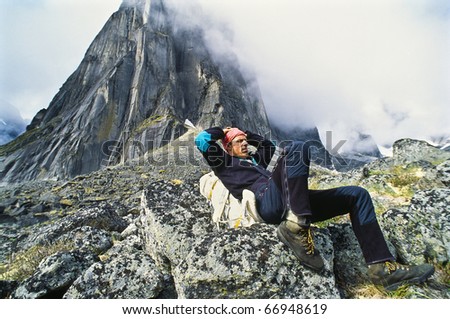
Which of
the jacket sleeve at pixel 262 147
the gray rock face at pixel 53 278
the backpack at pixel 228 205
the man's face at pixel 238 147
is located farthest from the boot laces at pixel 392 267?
the gray rock face at pixel 53 278

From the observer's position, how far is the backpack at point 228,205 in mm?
4367

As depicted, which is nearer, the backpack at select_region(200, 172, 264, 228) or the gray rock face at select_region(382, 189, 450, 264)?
the gray rock face at select_region(382, 189, 450, 264)

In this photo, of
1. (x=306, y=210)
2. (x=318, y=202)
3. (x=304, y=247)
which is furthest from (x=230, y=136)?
(x=304, y=247)

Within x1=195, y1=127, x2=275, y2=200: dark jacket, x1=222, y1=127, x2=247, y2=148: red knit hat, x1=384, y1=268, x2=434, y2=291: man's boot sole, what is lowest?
x1=384, y1=268, x2=434, y2=291: man's boot sole

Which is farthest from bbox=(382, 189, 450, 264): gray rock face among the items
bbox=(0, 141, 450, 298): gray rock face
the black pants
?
the black pants

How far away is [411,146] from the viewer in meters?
10.1

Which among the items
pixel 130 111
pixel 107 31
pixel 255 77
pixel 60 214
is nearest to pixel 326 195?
pixel 60 214

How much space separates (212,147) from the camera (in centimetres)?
457

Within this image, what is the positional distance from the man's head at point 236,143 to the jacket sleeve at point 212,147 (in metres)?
0.15

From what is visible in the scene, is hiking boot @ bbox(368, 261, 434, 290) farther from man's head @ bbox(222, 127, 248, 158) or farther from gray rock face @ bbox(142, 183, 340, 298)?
man's head @ bbox(222, 127, 248, 158)

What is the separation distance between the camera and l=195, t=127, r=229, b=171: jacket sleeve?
4.44m

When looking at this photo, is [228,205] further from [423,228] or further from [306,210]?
[423,228]
